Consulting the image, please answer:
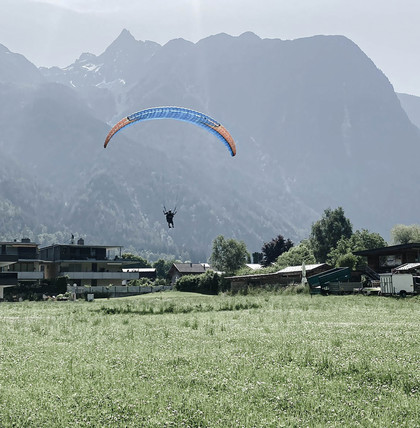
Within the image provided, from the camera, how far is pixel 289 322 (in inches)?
895

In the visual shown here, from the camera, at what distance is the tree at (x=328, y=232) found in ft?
428

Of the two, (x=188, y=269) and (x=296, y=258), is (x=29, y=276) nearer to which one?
(x=188, y=269)

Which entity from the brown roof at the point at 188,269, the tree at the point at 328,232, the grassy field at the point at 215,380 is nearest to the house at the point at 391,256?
the grassy field at the point at 215,380

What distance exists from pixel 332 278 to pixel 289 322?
33.9 metres

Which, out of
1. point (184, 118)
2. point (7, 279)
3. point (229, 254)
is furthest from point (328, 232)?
point (184, 118)

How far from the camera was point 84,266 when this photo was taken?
105500mm

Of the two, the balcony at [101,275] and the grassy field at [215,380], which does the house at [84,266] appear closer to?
the balcony at [101,275]

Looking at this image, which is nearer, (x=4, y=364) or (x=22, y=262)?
(x=4, y=364)

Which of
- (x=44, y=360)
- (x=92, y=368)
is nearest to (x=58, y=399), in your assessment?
(x=92, y=368)

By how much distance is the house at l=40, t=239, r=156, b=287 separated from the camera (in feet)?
336

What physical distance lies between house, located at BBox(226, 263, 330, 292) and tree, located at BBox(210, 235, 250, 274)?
4983 centimetres

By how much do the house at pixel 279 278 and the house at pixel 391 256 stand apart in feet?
22.0

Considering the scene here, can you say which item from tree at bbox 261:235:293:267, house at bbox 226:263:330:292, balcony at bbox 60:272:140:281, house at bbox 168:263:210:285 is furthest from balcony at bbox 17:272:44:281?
tree at bbox 261:235:293:267

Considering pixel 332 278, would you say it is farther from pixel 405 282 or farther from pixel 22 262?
pixel 22 262
